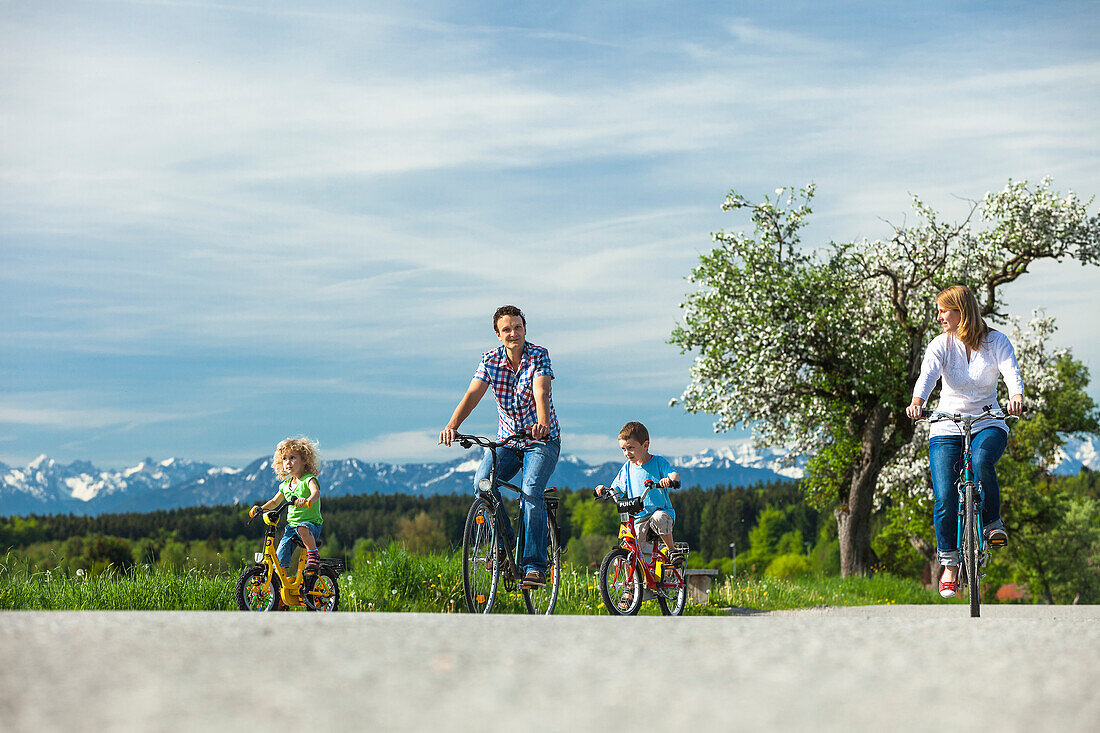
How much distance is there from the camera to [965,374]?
7.79 meters

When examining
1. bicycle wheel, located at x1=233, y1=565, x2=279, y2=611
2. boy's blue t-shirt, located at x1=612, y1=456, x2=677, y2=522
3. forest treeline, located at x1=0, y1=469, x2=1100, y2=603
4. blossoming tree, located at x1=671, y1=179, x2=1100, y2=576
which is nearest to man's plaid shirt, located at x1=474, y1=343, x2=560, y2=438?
forest treeline, located at x1=0, y1=469, x2=1100, y2=603

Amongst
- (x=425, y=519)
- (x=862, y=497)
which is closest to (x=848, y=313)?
(x=862, y=497)

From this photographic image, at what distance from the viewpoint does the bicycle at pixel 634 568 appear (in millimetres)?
8164

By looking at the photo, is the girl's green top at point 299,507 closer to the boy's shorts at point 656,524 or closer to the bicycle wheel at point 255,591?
the bicycle wheel at point 255,591

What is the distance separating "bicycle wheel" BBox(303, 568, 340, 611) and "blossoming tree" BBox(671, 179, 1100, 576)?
1471cm

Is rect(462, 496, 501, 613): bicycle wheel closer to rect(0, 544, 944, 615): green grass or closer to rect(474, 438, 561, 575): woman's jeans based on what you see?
rect(474, 438, 561, 575): woman's jeans

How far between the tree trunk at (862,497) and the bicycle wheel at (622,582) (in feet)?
52.5

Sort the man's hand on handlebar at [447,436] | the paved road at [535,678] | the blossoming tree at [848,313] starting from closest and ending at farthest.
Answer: the paved road at [535,678], the man's hand on handlebar at [447,436], the blossoming tree at [848,313]

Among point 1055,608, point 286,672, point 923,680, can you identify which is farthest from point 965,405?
point 1055,608

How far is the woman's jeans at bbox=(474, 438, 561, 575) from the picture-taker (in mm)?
7660

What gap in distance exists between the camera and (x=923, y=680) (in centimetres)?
313

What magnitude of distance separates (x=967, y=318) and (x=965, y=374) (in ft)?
1.40

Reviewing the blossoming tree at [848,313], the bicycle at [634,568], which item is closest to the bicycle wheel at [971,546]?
the bicycle at [634,568]

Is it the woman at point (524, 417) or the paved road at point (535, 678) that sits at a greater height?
the woman at point (524, 417)
